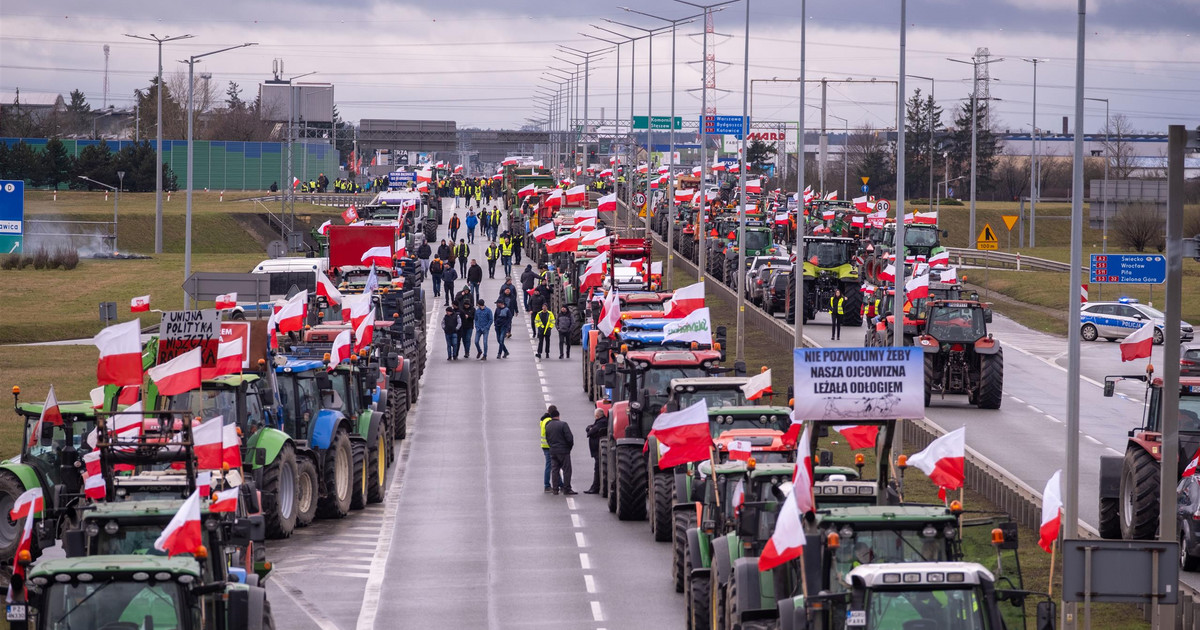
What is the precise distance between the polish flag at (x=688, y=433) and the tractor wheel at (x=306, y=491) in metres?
6.78

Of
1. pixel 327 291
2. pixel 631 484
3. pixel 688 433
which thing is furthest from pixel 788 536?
pixel 327 291

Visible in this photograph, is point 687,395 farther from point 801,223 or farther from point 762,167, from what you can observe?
point 762,167

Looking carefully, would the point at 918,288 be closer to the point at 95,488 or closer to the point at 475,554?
the point at 475,554

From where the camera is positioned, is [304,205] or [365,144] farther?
[365,144]

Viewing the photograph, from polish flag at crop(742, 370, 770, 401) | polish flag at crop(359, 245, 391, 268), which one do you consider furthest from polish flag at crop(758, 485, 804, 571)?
polish flag at crop(359, 245, 391, 268)

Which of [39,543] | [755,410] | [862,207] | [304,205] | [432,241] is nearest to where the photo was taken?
[39,543]

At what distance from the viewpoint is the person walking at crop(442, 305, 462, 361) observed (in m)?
41.9

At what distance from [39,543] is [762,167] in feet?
448

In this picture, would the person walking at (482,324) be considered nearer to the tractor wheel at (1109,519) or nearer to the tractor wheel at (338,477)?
the tractor wheel at (338,477)

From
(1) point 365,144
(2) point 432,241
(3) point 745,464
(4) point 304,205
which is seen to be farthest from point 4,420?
(1) point 365,144

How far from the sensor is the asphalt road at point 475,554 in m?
18.0

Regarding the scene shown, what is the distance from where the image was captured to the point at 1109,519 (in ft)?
68.8

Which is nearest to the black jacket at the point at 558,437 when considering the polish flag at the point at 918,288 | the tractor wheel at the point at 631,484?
the tractor wheel at the point at 631,484

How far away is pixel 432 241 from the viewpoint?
7638 cm
